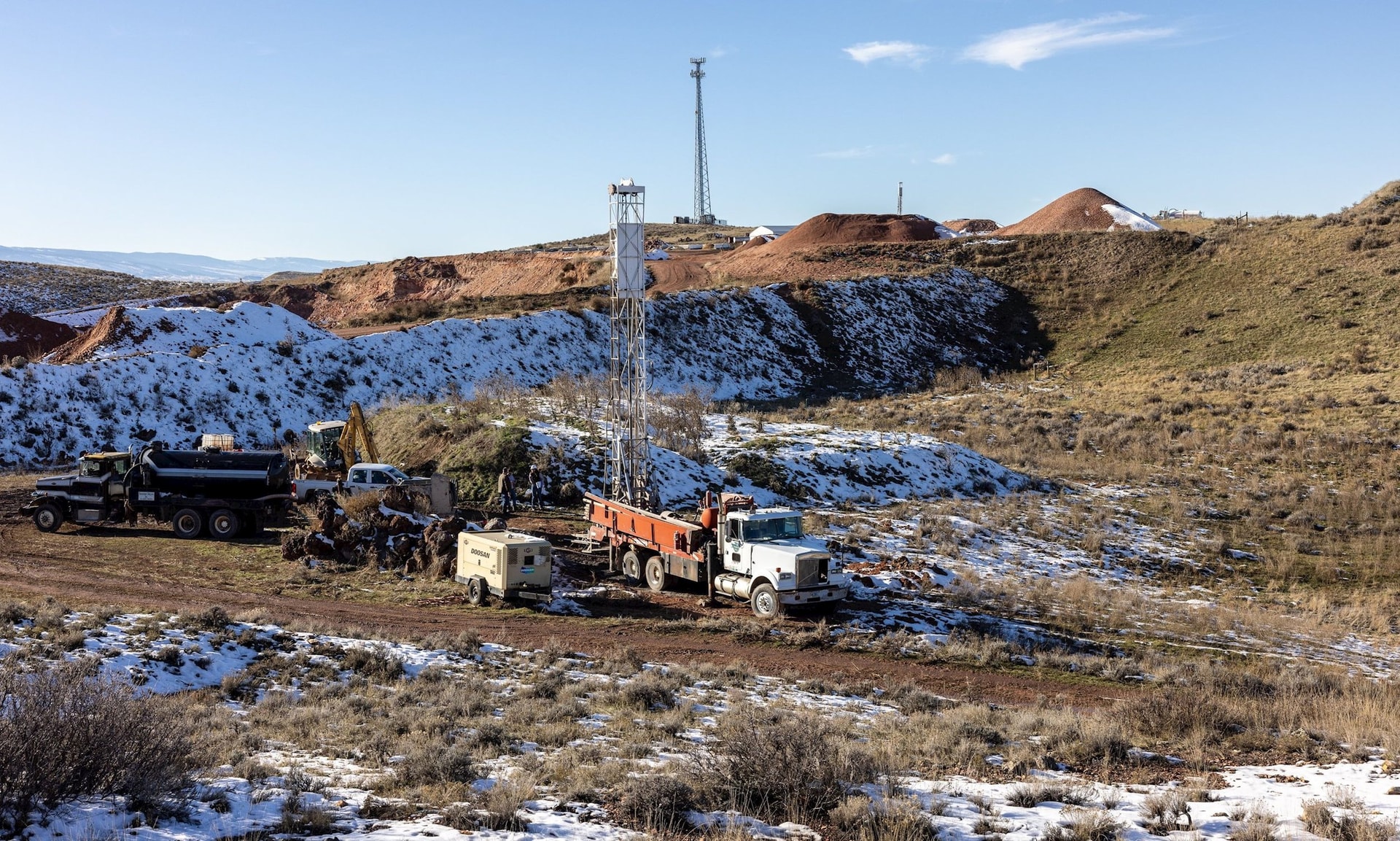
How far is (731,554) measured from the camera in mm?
22438

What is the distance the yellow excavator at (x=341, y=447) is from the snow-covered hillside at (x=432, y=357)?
8.07 metres

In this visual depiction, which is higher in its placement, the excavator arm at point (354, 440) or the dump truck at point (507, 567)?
the excavator arm at point (354, 440)

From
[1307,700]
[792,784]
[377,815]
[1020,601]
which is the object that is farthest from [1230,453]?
[377,815]

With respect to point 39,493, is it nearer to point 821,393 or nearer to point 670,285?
point 821,393

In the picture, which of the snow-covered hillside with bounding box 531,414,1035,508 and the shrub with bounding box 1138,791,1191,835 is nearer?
the shrub with bounding box 1138,791,1191,835

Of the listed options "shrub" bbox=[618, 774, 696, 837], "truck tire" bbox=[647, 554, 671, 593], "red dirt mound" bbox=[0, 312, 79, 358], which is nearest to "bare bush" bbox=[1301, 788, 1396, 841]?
"shrub" bbox=[618, 774, 696, 837]

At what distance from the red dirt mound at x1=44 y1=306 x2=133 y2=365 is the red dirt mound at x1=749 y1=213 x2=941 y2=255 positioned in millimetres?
55545

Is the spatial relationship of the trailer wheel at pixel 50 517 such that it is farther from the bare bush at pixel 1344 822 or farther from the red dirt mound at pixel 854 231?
the red dirt mound at pixel 854 231

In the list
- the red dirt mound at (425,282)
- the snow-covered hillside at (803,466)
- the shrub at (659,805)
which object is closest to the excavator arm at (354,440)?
the snow-covered hillside at (803,466)

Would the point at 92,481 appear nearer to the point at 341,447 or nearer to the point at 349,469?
the point at 349,469

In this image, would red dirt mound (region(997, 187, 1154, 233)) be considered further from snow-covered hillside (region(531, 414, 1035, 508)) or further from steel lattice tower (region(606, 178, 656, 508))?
steel lattice tower (region(606, 178, 656, 508))

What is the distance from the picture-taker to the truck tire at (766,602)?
2130cm

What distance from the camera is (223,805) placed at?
938 centimetres

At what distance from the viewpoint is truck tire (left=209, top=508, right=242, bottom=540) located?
90.7ft
